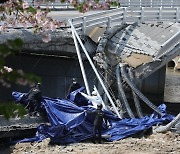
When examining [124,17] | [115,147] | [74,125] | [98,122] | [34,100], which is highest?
[124,17]

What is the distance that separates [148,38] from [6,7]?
14.6m

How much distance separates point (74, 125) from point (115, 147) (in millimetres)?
1602

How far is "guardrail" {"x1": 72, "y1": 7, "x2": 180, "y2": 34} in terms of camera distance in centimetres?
2051

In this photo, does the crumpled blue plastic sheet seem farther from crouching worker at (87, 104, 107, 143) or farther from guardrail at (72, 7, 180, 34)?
guardrail at (72, 7, 180, 34)

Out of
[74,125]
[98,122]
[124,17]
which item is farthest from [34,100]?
[124,17]

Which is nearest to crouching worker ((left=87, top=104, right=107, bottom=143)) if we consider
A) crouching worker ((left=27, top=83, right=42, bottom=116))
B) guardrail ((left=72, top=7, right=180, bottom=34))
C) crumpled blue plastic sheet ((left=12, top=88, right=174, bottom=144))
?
crumpled blue plastic sheet ((left=12, top=88, right=174, bottom=144))

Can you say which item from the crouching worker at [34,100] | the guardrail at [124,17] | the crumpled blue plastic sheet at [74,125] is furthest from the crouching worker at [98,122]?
the guardrail at [124,17]

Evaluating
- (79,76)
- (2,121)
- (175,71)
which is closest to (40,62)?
(79,76)

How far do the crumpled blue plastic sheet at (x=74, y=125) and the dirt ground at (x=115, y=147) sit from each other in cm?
28

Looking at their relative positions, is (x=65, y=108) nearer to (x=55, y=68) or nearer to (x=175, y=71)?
(x=55, y=68)

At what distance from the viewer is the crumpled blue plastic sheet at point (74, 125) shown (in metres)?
14.9

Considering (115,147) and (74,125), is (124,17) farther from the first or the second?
(115,147)

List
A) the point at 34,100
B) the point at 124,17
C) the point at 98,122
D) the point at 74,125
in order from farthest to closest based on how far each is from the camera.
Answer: the point at 124,17, the point at 34,100, the point at 74,125, the point at 98,122

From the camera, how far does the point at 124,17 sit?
21672 millimetres
